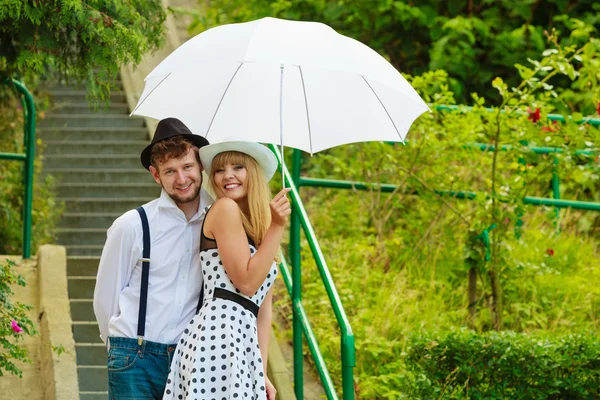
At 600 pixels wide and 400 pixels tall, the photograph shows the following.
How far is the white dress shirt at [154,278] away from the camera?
3.40 metres

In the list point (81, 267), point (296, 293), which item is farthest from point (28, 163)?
point (296, 293)

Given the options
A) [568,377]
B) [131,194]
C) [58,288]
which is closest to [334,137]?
[568,377]

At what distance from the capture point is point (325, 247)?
A: 689cm

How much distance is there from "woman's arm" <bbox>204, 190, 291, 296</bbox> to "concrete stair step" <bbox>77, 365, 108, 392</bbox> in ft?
7.39

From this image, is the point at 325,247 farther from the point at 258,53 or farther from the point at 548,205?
the point at 258,53

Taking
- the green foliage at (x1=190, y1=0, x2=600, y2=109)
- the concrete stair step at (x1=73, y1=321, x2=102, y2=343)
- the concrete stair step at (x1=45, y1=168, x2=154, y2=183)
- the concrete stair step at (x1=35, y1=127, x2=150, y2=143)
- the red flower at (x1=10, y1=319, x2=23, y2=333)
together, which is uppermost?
the green foliage at (x1=190, y1=0, x2=600, y2=109)

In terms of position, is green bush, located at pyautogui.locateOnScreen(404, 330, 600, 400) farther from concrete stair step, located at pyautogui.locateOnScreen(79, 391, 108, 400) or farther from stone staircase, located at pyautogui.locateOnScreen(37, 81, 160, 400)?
stone staircase, located at pyautogui.locateOnScreen(37, 81, 160, 400)

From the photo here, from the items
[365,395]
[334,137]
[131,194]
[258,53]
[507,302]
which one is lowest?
[365,395]

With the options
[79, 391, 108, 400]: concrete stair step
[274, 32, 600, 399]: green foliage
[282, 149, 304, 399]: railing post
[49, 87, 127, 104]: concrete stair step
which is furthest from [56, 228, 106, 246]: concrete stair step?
[282, 149, 304, 399]: railing post

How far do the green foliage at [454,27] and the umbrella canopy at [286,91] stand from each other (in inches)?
197

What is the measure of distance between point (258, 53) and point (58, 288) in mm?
2796

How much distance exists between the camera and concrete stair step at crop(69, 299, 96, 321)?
597 centimetres

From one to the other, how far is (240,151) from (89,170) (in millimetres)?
5033

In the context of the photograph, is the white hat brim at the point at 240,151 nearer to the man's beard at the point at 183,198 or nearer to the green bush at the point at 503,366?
the man's beard at the point at 183,198
